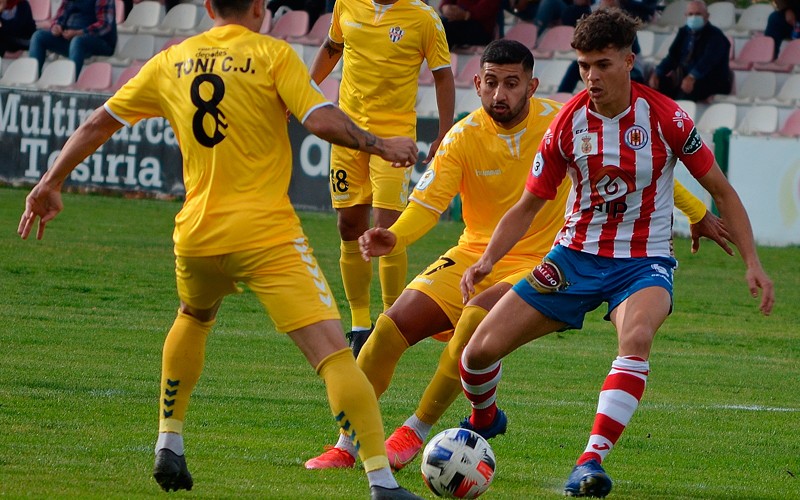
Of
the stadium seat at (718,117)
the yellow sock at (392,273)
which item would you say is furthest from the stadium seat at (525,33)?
the yellow sock at (392,273)

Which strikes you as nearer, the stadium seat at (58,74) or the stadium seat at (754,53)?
the stadium seat at (754,53)

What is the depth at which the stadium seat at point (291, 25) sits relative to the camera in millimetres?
22484

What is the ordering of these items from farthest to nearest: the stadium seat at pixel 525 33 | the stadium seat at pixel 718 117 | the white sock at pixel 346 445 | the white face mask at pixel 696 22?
the stadium seat at pixel 525 33, the stadium seat at pixel 718 117, the white face mask at pixel 696 22, the white sock at pixel 346 445

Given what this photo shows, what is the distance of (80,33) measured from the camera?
22172 millimetres

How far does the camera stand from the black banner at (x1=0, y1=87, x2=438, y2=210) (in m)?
19.1

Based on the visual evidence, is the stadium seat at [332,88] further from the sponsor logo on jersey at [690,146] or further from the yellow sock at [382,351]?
the sponsor logo on jersey at [690,146]

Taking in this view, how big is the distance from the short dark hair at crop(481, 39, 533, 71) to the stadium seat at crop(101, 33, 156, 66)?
1689 cm

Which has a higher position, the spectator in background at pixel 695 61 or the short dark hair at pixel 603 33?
the short dark hair at pixel 603 33

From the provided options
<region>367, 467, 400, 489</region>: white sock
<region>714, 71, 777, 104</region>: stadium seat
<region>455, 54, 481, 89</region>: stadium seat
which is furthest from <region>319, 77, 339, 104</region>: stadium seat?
<region>367, 467, 400, 489</region>: white sock

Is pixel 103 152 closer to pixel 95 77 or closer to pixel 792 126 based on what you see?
pixel 95 77

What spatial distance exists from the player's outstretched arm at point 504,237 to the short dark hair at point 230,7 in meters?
1.62

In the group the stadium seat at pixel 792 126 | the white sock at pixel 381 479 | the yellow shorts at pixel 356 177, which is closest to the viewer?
the white sock at pixel 381 479

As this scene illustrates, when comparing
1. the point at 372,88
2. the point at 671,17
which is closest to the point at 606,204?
the point at 372,88

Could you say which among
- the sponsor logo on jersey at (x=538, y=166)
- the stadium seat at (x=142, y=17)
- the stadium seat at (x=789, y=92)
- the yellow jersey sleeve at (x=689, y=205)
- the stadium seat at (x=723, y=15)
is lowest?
the stadium seat at (x=142, y=17)
